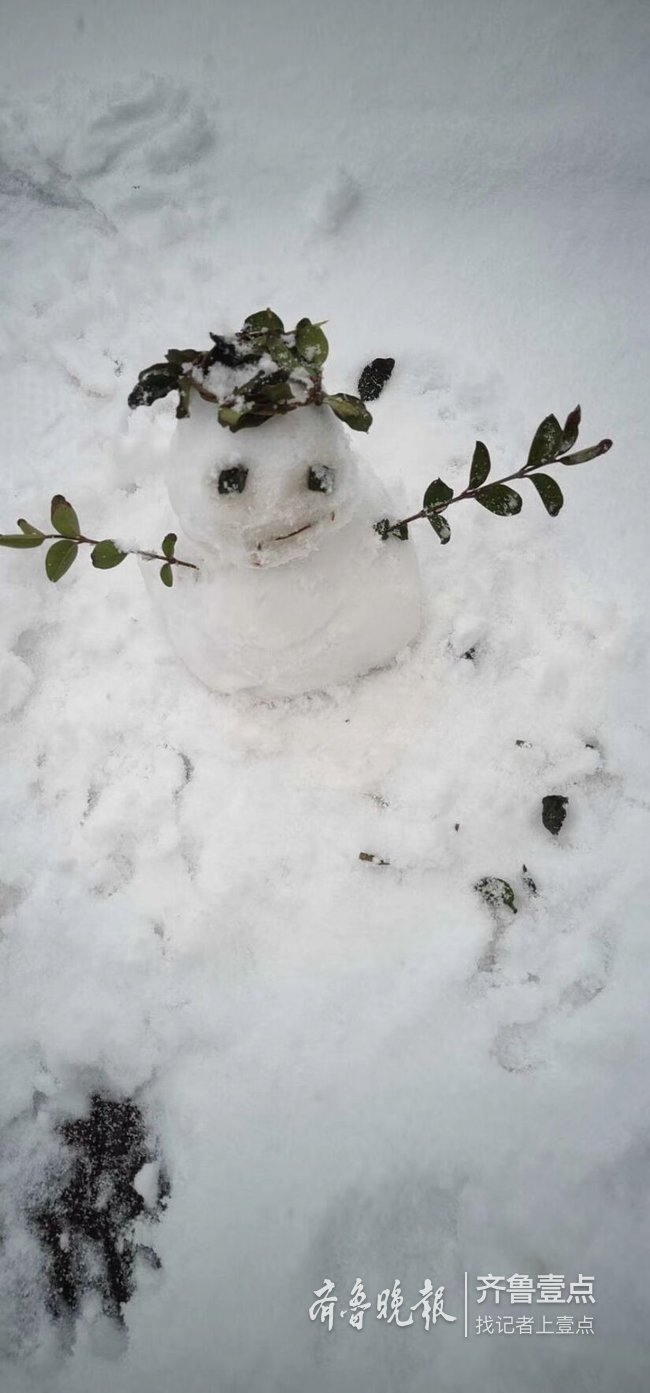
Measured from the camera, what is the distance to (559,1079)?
1.21m

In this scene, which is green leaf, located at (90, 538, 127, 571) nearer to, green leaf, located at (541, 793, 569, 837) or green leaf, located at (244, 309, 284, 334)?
green leaf, located at (244, 309, 284, 334)

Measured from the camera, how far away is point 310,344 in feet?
3.07

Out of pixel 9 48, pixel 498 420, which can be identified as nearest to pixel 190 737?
pixel 498 420

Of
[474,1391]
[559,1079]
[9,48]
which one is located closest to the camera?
[474,1391]

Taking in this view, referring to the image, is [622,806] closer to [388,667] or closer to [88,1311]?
[388,667]

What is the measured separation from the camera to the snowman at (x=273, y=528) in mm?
919

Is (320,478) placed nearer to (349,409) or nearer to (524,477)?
(349,409)

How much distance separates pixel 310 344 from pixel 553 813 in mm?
819

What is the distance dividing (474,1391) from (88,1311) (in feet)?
1.84

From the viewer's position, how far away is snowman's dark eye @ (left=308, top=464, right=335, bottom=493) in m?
0.96

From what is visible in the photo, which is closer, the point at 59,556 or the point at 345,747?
the point at 59,556

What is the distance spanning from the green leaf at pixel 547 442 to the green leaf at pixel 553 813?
1.85 ft

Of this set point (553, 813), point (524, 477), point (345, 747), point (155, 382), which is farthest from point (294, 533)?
point (553, 813)

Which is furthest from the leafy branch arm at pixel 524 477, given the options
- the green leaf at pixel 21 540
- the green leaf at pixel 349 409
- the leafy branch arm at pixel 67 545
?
the green leaf at pixel 21 540
